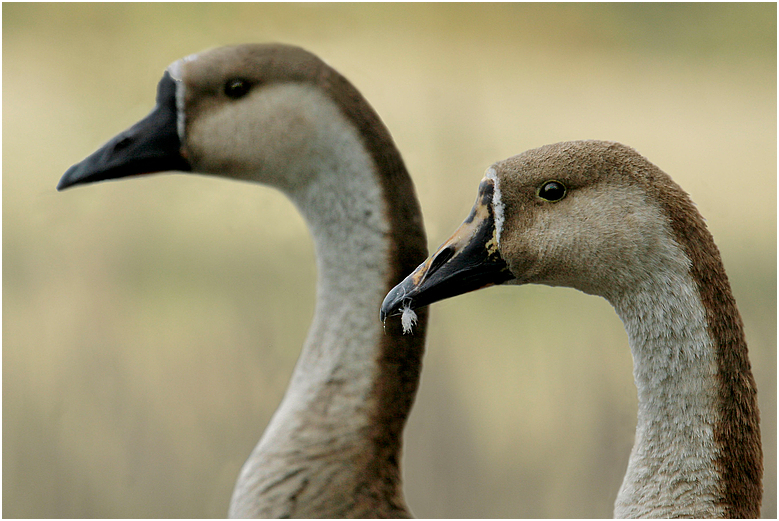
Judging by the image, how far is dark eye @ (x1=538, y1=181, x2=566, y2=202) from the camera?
4.91 feet

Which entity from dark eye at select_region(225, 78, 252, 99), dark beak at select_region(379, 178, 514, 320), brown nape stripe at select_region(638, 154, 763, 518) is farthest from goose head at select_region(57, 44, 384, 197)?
brown nape stripe at select_region(638, 154, 763, 518)

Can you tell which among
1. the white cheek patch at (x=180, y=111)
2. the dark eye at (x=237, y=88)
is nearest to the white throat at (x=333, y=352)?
the dark eye at (x=237, y=88)

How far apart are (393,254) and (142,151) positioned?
759 mm

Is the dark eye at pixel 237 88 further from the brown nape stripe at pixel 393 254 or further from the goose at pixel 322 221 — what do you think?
the brown nape stripe at pixel 393 254

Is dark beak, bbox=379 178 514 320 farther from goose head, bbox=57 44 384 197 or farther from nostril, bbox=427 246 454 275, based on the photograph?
goose head, bbox=57 44 384 197

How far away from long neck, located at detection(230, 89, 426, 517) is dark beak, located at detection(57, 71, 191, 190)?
423mm

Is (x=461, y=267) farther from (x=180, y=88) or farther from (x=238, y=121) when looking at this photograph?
(x=180, y=88)

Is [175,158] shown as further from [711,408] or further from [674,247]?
[711,408]

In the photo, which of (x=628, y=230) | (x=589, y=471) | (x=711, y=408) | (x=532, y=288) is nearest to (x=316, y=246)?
(x=628, y=230)

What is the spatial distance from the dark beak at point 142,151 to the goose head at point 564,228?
3.22 ft

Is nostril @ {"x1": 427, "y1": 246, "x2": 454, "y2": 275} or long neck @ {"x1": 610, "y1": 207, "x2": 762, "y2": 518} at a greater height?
nostril @ {"x1": 427, "y1": 246, "x2": 454, "y2": 275}

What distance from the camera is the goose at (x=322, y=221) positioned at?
203 centimetres

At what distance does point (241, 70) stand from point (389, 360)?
0.89 metres

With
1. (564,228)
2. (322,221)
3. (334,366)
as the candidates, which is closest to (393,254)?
(322,221)
